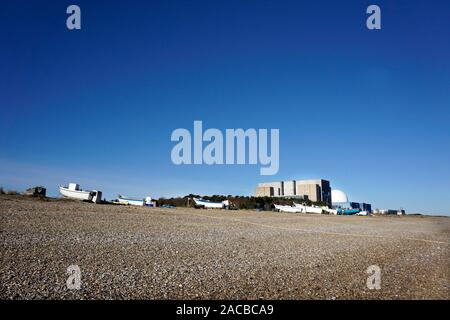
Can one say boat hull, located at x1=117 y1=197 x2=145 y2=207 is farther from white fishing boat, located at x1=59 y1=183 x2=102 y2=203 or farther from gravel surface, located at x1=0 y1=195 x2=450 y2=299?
gravel surface, located at x1=0 y1=195 x2=450 y2=299

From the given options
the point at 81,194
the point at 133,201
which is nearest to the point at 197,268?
the point at 81,194

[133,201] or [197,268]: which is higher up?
[133,201]

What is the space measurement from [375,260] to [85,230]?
1582 centimetres

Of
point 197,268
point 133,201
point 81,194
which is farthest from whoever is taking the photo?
point 133,201

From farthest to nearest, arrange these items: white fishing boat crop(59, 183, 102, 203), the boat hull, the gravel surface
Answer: the boat hull
white fishing boat crop(59, 183, 102, 203)
the gravel surface

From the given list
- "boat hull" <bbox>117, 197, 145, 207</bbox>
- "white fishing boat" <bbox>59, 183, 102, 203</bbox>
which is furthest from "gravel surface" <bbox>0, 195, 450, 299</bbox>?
"boat hull" <bbox>117, 197, 145, 207</bbox>

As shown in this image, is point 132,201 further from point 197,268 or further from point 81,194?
point 197,268

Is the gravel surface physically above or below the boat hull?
below

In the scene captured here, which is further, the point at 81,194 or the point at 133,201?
the point at 133,201

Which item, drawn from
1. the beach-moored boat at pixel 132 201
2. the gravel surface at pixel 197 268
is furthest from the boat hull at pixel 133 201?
the gravel surface at pixel 197 268

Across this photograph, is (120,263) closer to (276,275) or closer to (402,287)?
(276,275)

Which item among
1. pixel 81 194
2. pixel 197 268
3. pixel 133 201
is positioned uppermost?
pixel 81 194

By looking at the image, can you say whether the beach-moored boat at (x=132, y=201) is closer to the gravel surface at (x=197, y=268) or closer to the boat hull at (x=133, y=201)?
the boat hull at (x=133, y=201)
